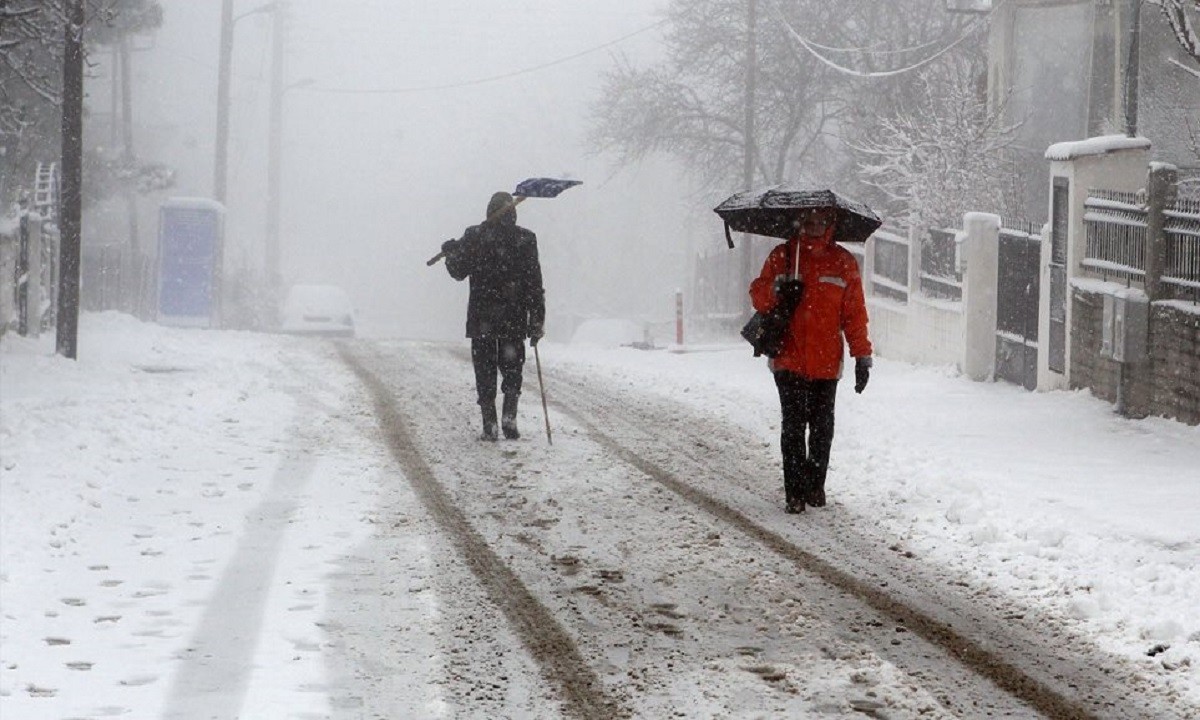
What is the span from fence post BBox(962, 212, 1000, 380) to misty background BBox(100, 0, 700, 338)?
3266cm

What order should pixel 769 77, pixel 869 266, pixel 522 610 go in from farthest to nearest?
pixel 769 77 → pixel 869 266 → pixel 522 610

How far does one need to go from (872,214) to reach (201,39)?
106 m

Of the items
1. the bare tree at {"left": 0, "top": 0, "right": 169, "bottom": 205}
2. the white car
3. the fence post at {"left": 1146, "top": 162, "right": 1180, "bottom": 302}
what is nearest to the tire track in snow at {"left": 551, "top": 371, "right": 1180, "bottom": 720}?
the fence post at {"left": 1146, "top": 162, "right": 1180, "bottom": 302}

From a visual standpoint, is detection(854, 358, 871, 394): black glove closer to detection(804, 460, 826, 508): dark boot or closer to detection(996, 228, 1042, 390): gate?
detection(804, 460, 826, 508): dark boot

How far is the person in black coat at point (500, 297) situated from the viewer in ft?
41.3

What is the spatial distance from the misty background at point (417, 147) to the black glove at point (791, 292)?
135ft

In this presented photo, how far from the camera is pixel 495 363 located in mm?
12711

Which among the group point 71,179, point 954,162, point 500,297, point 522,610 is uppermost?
point 954,162

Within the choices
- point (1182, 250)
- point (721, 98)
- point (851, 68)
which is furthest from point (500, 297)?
point (721, 98)

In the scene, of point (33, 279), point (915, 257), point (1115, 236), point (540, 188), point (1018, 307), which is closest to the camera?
point (540, 188)

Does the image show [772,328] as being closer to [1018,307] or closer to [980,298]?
[1018,307]

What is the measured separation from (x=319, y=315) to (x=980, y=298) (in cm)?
2131

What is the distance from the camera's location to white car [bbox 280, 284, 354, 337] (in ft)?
118

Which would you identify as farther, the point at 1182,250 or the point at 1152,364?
the point at 1152,364
